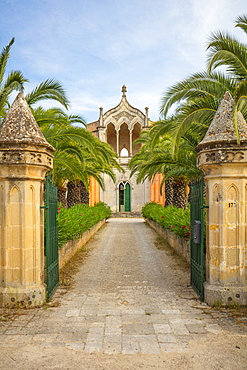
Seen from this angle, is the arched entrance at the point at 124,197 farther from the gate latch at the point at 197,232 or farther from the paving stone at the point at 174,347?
the paving stone at the point at 174,347

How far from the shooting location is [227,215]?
5344 mm

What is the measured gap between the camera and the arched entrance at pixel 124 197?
3372 cm

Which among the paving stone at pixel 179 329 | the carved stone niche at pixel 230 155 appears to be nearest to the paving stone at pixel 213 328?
the paving stone at pixel 179 329

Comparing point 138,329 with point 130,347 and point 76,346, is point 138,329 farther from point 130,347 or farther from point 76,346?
point 76,346

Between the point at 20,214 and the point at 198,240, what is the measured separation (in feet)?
10.5

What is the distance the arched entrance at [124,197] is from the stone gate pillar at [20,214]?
28.3 m

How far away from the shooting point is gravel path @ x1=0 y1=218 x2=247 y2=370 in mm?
3490

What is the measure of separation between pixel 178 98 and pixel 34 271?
5164 millimetres

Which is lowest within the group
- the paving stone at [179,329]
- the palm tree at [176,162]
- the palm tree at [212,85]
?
the paving stone at [179,329]

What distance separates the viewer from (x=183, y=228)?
31.2ft

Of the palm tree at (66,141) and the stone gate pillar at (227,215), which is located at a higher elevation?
the palm tree at (66,141)

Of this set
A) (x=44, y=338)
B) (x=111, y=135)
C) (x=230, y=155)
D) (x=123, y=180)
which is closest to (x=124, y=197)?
(x=123, y=180)

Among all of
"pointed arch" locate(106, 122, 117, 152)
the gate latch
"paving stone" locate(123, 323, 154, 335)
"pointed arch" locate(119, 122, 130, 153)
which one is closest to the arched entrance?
"pointed arch" locate(106, 122, 117, 152)

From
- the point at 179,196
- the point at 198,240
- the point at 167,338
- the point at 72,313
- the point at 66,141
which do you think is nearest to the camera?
the point at 167,338
